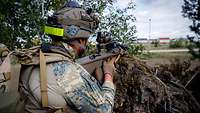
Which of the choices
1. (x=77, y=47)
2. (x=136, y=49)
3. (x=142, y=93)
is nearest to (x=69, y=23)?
(x=77, y=47)

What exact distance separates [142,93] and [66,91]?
2.39 metres

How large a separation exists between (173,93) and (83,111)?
265 centimetres

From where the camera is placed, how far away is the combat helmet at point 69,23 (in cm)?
356

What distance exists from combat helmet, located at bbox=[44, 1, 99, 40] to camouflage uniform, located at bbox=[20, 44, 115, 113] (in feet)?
0.98

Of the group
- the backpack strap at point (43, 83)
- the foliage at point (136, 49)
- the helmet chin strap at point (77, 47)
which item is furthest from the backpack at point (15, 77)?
the foliage at point (136, 49)

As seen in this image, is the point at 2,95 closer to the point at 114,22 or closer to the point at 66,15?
the point at 66,15

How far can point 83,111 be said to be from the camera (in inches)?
129

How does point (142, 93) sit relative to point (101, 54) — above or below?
below

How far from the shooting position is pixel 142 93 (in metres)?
5.52

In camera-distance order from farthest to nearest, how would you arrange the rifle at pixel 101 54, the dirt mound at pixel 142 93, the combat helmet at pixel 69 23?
the dirt mound at pixel 142 93
the rifle at pixel 101 54
the combat helmet at pixel 69 23

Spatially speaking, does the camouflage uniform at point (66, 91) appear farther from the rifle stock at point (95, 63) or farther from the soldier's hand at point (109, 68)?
the rifle stock at point (95, 63)

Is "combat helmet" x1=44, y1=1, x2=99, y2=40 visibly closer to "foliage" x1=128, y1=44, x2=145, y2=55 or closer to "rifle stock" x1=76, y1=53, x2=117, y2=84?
"rifle stock" x1=76, y1=53, x2=117, y2=84

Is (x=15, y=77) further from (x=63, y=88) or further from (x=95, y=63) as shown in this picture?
(x=95, y=63)

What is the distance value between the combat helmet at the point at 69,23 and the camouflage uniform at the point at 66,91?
0.98ft
